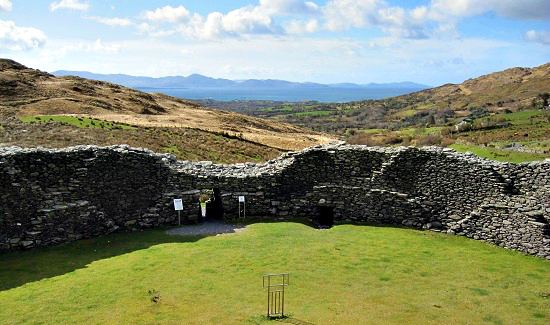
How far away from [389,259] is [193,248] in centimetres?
797

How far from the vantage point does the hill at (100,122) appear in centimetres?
4044

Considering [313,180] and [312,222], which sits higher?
[313,180]

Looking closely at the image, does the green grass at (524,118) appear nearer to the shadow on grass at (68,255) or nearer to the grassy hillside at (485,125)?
the grassy hillside at (485,125)

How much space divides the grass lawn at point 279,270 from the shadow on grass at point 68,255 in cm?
4

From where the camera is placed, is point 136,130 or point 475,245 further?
point 136,130

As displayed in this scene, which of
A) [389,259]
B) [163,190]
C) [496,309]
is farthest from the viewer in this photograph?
[163,190]

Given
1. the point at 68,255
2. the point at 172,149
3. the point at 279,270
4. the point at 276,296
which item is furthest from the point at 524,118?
the point at 68,255

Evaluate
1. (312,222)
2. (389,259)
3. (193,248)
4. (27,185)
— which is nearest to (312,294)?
(389,259)

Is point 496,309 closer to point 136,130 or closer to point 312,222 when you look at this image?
point 312,222

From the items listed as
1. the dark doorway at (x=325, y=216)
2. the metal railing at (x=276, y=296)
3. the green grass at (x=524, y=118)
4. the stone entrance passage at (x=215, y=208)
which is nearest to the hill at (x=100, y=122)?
the stone entrance passage at (x=215, y=208)

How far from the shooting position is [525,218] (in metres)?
20.8

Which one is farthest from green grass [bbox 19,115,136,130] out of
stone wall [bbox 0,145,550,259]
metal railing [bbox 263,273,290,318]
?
metal railing [bbox 263,273,290,318]

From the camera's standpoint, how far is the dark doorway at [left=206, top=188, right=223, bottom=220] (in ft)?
85.5

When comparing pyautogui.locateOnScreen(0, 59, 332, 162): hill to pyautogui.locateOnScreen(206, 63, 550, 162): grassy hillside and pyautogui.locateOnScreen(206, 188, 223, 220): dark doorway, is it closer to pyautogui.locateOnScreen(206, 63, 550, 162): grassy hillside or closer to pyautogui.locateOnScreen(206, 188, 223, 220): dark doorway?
pyautogui.locateOnScreen(206, 188, 223, 220): dark doorway
